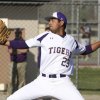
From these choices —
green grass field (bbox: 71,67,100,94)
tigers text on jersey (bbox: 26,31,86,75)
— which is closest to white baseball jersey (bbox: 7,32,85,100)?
tigers text on jersey (bbox: 26,31,86,75)

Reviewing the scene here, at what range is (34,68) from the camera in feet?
45.8

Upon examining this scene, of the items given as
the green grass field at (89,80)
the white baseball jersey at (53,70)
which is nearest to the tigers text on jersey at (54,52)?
the white baseball jersey at (53,70)

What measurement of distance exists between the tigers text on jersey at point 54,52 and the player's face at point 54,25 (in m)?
0.07

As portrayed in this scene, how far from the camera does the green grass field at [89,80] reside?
13195mm

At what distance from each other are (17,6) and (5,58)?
4.95ft

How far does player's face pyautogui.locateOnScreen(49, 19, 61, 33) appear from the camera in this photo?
25.1 ft

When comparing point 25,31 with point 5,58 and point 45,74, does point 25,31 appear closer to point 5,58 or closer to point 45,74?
point 5,58

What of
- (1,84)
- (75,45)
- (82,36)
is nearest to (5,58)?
(1,84)

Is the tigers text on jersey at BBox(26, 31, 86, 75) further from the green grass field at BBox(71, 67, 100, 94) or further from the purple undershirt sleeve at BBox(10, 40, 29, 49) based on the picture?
the green grass field at BBox(71, 67, 100, 94)

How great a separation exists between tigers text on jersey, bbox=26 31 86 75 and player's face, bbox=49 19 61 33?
0.25 feet

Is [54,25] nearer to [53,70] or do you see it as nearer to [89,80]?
[53,70]

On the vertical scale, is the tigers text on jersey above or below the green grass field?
above

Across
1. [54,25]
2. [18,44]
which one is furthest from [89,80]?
[18,44]

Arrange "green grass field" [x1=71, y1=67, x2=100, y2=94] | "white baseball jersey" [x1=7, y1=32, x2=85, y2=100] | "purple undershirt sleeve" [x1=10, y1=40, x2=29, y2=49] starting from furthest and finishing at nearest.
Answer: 1. "green grass field" [x1=71, y1=67, x2=100, y2=94]
2. "purple undershirt sleeve" [x1=10, y1=40, x2=29, y2=49]
3. "white baseball jersey" [x1=7, y1=32, x2=85, y2=100]
